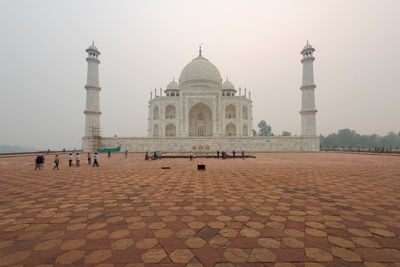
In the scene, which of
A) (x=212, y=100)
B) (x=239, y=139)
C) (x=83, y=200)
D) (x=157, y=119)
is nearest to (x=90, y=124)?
(x=157, y=119)

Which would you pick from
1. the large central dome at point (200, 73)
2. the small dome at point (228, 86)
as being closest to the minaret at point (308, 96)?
the small dome at point (228, 86)

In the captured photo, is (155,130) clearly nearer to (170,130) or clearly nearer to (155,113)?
(170,130)

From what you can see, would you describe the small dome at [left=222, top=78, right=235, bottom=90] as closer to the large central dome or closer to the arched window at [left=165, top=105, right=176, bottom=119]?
the large central dome

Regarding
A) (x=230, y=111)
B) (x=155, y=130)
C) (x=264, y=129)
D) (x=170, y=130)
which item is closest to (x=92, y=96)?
(x=155, y=130)

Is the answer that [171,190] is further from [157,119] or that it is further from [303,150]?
[157,119]

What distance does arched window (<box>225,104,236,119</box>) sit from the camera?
3405 centimetres

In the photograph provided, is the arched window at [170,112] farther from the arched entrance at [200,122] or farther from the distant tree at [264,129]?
the distant tree at [264,129]

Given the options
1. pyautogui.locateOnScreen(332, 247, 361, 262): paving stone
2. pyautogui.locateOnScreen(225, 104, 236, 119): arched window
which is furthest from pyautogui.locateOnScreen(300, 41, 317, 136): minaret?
pyautogui.locateOnScreen(332, 247, 361, 262): paving stone

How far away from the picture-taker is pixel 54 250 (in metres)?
2.03

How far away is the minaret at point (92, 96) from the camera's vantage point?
2548 centimetres

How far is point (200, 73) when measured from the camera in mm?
34750

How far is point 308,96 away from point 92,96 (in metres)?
31.1

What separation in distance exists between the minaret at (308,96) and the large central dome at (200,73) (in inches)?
593

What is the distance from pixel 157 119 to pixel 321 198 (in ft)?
103
